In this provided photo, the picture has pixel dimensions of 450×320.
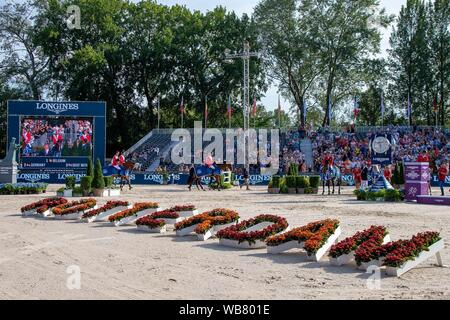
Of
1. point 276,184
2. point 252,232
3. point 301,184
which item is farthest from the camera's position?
point 276,184

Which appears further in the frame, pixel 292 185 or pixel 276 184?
pixel 276 184

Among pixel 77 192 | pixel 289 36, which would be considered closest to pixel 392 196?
pixel 77 192

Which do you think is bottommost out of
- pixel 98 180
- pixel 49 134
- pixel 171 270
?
pixel 171 270

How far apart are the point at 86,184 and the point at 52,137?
18537mm

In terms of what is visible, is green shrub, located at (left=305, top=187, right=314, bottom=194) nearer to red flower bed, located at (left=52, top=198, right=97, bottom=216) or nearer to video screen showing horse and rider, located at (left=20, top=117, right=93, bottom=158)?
red flower bed, located at (left=52, top=198, right=97, bottom=216)

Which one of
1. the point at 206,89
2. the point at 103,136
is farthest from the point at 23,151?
the point at 206,89

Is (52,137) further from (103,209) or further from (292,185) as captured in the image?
(103,209)

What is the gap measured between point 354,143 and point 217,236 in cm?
3660

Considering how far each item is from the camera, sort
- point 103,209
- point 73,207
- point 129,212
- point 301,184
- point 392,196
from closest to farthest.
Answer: point 129,212 → point 103,209 → point 73,207 → point 392,196 → point 301,184

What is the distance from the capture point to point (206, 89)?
62812 mm

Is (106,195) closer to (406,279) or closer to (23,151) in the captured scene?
(23,151)

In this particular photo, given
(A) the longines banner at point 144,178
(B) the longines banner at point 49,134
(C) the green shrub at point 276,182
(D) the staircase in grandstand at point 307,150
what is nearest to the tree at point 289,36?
(D) the staircase in grandstand at point 307,150

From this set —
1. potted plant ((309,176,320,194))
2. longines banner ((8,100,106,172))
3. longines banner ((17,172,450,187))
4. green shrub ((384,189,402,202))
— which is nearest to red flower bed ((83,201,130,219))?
green shrub ((384,189,402,202))

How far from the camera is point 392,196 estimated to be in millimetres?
25141
